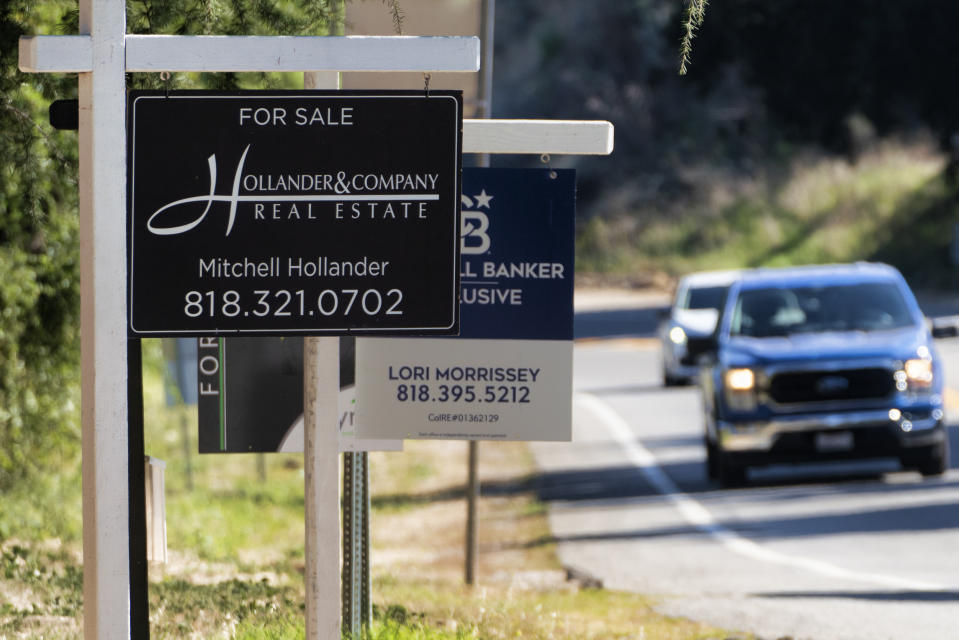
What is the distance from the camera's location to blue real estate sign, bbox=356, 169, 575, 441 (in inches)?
281

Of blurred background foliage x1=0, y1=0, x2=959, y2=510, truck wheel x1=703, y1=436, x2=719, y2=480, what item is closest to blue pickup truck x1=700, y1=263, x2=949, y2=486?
truck wheel x1=703, y1=436, x2=719, y2=480

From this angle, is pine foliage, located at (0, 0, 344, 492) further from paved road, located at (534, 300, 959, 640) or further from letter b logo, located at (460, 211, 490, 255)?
paved road, located at (534, 300, 959, 640)

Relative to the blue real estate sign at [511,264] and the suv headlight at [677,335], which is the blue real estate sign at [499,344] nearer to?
the blue real estate sign at [511,264]

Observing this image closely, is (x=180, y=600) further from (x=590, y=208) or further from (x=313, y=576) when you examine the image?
(x=590, y=208)

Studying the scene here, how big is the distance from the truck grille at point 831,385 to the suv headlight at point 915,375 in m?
0.07

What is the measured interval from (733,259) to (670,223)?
11.8ft

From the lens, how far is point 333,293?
5805 millimetres

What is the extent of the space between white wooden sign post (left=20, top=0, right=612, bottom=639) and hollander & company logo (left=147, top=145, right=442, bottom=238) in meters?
0.28

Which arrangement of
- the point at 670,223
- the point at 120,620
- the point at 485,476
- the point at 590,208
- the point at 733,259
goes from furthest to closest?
the point at 590,208 → the point at 670,223 → the point at 733,259 → the point at 485,476 → the point at 120,620

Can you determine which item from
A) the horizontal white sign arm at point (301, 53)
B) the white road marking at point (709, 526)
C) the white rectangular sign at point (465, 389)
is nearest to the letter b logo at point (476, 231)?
the white rectangular sign at point (465, 389)

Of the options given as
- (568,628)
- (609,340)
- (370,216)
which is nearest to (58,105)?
(370,216)

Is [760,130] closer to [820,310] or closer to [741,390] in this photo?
[820,310]

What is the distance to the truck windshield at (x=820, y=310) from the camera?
15086 mm

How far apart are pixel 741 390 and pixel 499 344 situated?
7370 mm
